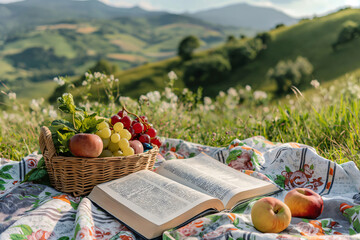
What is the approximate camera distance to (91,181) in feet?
7.35

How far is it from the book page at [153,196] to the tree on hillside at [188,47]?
109 feet

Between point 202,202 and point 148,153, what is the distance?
2.29ft

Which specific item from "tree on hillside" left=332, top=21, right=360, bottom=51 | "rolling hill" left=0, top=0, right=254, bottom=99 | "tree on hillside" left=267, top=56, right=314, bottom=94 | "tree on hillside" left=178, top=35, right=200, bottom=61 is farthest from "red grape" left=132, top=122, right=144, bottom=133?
"tree on hillside" left=178, top=35, right=200, bottom=61

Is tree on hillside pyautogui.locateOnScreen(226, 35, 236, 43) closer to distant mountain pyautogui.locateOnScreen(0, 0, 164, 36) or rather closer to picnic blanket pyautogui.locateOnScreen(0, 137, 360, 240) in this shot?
distant mountain pyautogui.locateOnScreen(0, 0, 164, 36)

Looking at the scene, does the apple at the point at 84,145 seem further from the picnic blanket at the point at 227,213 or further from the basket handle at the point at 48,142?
the picnic blanket at the point at 227,213

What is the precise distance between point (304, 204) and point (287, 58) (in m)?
30.8

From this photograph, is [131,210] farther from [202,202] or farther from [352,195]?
[352,195]

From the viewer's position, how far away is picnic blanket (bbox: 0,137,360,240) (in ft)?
5.68

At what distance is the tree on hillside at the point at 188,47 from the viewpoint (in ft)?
115

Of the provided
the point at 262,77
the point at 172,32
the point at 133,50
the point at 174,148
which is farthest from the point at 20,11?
the point at 174,148

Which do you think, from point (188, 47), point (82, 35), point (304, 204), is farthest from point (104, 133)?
point (82, 35)

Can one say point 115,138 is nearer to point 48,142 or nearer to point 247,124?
point 48,142

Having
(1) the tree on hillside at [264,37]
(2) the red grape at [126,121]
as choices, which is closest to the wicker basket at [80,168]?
(2) the red grape at [126,121]

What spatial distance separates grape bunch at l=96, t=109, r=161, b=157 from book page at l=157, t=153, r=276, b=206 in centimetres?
25
